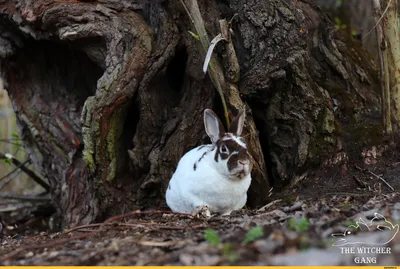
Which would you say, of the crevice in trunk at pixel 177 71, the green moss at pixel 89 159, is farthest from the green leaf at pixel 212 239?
the crevice in trunk at pixel 177 71

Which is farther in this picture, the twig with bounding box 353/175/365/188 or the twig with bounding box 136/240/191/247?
the twig with bounding box 353/175/365/188

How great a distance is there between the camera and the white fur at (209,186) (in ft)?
15.5

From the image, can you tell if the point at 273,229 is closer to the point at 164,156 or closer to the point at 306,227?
the point at 306,227

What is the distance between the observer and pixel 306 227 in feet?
10.8

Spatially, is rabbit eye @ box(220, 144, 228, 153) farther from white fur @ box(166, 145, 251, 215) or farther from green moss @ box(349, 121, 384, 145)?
green moss @ box(349, 121, 384, 145)

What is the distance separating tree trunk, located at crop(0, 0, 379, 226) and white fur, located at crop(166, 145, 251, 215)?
709 mm

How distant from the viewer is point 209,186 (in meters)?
4.75

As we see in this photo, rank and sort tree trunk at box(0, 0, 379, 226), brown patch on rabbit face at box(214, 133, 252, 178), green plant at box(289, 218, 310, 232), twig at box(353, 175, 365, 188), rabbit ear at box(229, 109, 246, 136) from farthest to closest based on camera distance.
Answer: tree trunk at box(0, 0, 379, 226)
twig at box(353, 175, 365, 188)
rabbit ear at box(229, 109, 246, 136)
brown patch on rabbit face at box(214, 133, 252, 178)
green plant at box(289, 218, 310, 232)

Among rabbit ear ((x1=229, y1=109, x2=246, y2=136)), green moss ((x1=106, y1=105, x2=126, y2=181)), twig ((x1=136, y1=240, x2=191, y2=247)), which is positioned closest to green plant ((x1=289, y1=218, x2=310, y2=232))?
twig ((x1=136, y1=240, x2=191, y2=247))

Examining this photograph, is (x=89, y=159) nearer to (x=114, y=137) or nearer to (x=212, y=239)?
(x=114, y=137)

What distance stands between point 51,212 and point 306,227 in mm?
5755

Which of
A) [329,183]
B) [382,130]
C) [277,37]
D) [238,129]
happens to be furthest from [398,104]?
[238,129]

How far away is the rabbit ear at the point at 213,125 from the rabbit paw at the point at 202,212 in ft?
2.21

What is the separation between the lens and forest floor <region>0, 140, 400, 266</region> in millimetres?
2865
